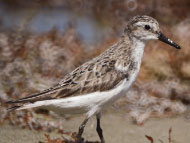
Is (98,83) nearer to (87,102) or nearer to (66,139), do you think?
(87,102)

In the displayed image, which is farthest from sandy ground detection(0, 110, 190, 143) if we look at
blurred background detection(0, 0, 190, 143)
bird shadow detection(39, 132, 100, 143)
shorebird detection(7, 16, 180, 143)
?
shorebird detection(7, 16, 180, 143)

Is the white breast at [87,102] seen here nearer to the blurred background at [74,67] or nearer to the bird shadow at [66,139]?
the bird shadow at [66,139]

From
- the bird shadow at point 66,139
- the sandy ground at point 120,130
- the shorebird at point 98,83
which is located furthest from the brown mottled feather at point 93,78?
the sandy ground at point 120,130

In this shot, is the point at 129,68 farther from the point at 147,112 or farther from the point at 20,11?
the point at 20,11

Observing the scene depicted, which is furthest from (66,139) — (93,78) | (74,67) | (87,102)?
(74,67)

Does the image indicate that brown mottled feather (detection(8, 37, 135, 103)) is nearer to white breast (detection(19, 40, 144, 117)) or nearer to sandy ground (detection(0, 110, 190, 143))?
white breast (detection(19, 40, 144, 117))

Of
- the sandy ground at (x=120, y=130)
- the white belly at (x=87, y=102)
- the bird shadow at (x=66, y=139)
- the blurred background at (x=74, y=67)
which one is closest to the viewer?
the white belly at (x=87, y=102)
